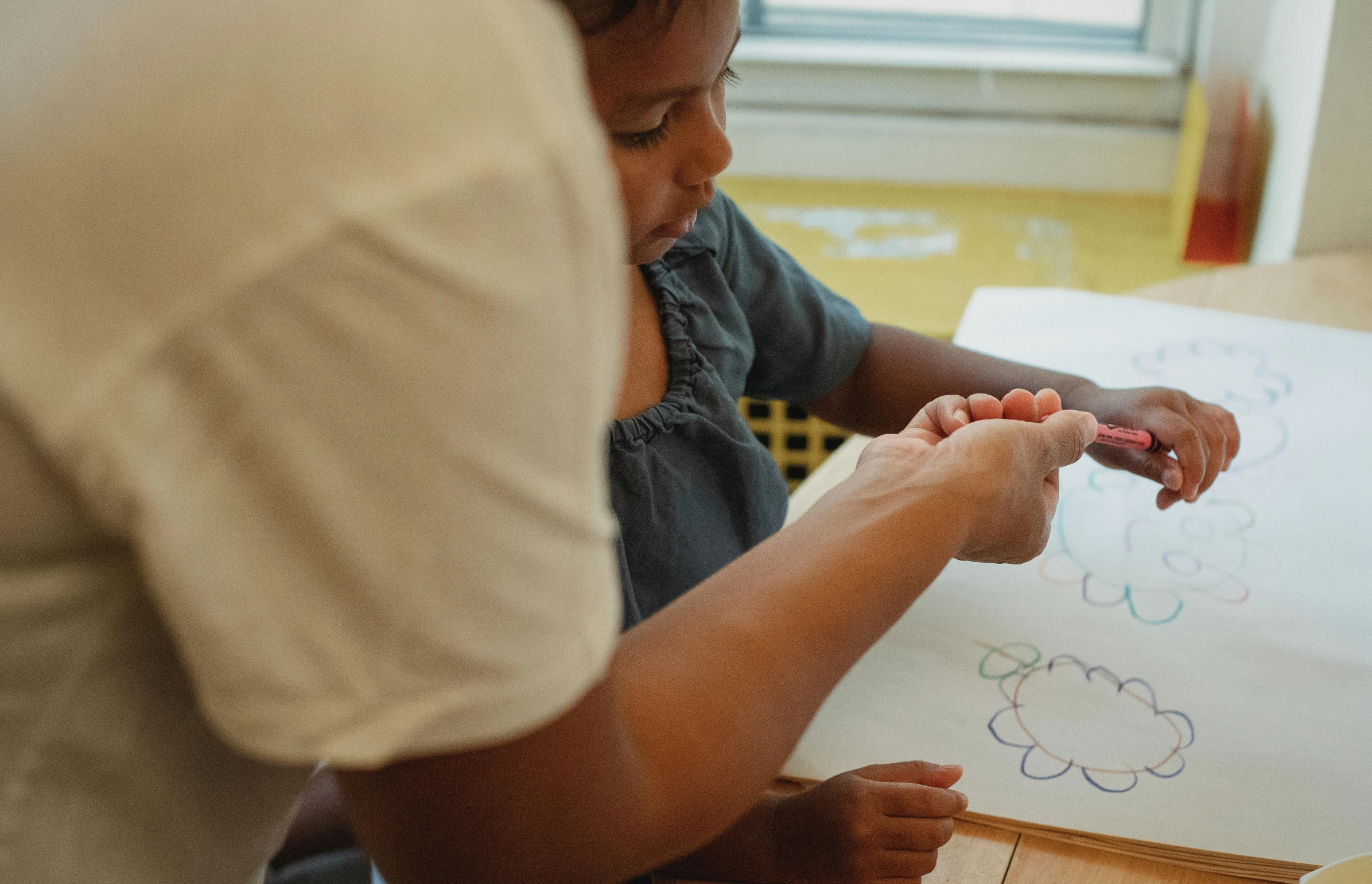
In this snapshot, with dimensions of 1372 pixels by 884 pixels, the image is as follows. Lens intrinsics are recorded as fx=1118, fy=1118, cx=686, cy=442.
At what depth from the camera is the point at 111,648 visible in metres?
0.28

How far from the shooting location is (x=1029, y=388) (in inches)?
28.2

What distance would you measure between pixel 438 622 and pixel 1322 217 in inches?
38.8

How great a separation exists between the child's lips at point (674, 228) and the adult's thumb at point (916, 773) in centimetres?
25

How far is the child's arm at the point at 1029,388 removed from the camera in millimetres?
644

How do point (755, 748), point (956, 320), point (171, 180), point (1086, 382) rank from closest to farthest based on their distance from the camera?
point (171, 180)
point (755, 748)
point (1086, 382)
point (956, 320)

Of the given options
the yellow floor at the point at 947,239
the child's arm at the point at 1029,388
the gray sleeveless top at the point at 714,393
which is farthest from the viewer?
the yellow floor at the point at 947,239

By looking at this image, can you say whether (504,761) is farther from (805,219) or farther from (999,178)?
(999,178)

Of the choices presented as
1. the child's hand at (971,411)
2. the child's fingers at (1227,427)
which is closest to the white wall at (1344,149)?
the child's fingers at (1227,427)

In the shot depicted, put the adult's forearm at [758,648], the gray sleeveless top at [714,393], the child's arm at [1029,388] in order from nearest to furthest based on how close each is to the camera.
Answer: the adult's forearm at [758,648] → the gray sleeveless top at [714,393] → the child's arm at [1029,388]

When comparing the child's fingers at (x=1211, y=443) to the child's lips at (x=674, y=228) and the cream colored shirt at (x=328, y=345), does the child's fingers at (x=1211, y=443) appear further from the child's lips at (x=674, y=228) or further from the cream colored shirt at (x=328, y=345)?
the cream colored shirt at (x=328, y=345)

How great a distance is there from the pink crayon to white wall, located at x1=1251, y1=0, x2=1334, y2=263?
0.45 meters

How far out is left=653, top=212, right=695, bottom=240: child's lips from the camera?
507 mm

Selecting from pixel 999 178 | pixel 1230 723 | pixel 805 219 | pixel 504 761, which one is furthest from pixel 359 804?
pixel 999 178

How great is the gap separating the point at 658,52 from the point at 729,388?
A: 0.25 meters
